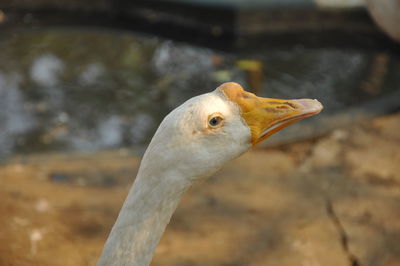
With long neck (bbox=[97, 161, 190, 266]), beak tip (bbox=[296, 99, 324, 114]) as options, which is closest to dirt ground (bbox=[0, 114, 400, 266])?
long neck (bbox=[97, 161, 190, 266])

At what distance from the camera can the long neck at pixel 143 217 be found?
177cm

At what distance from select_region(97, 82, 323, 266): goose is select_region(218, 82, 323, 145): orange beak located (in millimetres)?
20

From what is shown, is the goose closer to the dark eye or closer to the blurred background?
the dark eye

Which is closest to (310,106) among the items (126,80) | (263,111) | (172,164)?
(263,111)

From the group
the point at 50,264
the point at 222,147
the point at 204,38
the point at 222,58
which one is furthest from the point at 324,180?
the point at 204,38

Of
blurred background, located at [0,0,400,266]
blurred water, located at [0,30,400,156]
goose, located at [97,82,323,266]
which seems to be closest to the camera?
goose, located at [97,82,323,266]

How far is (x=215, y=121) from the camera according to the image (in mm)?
1815

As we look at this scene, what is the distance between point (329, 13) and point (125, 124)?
10.7ft

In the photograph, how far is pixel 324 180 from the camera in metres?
3.99

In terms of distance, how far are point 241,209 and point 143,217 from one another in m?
1.97

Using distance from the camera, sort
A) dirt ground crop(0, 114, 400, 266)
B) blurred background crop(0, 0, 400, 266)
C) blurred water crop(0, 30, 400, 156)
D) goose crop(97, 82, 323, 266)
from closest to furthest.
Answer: goose crop(97, 82, 323, 266) < dirt ground crop(0, 114, 400, 266) < blurred background crop(0, 0, 400, 266) < blurred water crop(0, 30, 400, 156)

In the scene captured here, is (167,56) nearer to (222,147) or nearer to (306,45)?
(306,45)

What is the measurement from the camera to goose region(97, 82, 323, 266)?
5.79ft

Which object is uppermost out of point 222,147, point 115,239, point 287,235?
point 222,147
